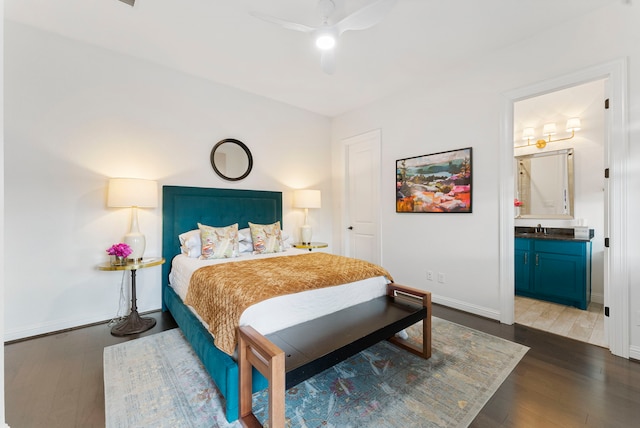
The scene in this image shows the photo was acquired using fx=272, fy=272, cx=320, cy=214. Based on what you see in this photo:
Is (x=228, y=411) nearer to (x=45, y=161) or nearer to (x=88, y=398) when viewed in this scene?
(x=88, y=398)

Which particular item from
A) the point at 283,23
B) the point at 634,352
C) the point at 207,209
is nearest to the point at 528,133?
the point at 634,352

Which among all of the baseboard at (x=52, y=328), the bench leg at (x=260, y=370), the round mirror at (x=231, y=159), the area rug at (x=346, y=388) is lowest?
the area rug at (x=346, y=388)

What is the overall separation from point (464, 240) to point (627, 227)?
1260mm

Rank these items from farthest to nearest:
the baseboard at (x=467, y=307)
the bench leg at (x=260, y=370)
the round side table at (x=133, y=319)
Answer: the baseboard at (x=467, y=307) → the round side table at (x=133, y=319) → the bench leg at (x=260, y=370)

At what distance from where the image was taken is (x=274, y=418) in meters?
1.28

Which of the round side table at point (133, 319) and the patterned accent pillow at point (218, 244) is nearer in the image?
the round side table at point (133, 319)

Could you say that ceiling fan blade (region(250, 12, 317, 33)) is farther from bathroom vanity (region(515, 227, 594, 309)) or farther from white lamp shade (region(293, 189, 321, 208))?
bathroom vanity (region(515, 227, 594, 309))

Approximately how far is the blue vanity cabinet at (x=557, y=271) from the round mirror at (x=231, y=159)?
3858mm

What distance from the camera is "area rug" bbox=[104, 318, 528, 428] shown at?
1.55m

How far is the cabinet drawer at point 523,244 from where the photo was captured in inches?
140

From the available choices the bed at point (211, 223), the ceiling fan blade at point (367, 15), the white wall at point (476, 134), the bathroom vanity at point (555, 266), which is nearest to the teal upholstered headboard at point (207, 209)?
the bed at point (211, 223)

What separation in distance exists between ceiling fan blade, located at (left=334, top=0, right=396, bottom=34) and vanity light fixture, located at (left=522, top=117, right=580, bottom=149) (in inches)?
129

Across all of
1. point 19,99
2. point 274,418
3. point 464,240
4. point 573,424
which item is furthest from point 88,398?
point 464,240

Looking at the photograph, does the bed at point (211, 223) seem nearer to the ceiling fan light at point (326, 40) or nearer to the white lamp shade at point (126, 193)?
the white lamp shade at point (126, 193)
